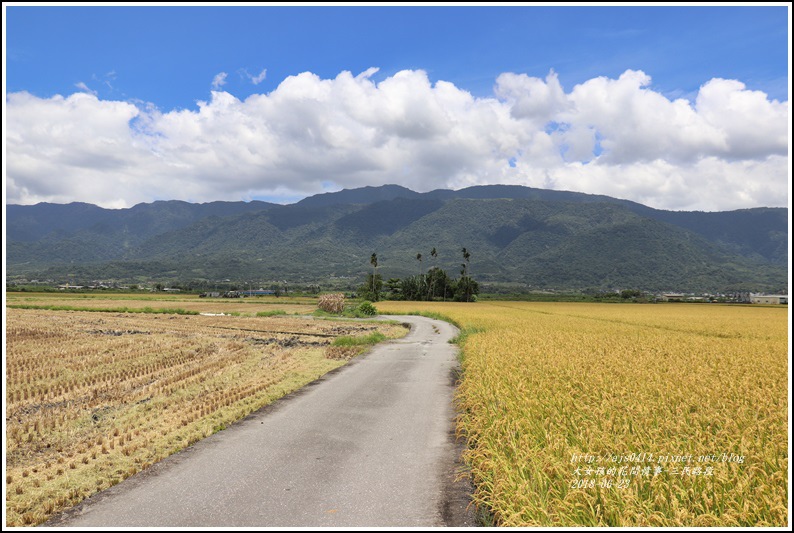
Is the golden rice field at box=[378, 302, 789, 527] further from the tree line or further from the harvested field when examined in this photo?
the tree line

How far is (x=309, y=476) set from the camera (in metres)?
9.30

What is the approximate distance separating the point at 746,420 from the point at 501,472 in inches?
211

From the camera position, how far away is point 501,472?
7977 millimetres

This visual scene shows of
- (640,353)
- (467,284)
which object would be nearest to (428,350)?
(640,353)

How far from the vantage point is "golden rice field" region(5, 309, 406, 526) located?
967cm

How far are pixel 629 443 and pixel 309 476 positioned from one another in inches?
235

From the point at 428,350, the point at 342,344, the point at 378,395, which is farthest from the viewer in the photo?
the point at 342,344

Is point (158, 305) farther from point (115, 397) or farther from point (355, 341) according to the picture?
point (115, 397)

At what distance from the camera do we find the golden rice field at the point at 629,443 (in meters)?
6.05

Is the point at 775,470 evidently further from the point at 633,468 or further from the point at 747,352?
the point at 747,352

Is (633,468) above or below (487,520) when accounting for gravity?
above

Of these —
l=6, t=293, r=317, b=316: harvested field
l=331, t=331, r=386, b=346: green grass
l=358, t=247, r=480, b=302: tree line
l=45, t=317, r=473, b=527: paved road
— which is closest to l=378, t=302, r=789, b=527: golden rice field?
l=45, t=317, r=473, b=527: paved road

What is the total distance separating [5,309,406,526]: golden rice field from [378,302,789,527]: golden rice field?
739 centimetres

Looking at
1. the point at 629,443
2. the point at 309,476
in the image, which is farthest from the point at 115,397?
the point at 629,443
